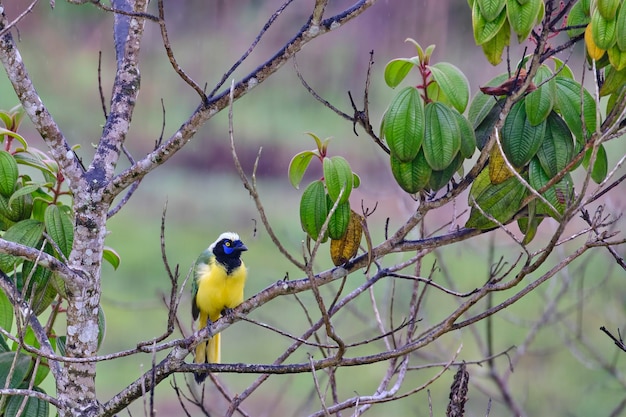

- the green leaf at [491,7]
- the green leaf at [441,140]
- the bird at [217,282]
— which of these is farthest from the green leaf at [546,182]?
the bird at [217,282]

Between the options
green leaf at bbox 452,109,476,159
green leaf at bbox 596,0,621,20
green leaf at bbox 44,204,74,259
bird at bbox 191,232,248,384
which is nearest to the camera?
green leaf at bbox 596,0,621,20

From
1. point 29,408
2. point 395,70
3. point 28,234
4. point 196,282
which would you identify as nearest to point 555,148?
point 395,70

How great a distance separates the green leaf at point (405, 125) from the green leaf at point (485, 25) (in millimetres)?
121

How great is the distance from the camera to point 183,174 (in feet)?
21.0

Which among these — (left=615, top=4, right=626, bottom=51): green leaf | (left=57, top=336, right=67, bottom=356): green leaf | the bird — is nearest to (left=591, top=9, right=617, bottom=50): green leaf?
(left=615, top=4, right=626, bottom=51): green leaf

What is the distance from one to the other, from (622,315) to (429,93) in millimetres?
3220

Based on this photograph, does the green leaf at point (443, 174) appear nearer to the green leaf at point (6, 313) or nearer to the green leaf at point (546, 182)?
the green leaf at point (546, 182)

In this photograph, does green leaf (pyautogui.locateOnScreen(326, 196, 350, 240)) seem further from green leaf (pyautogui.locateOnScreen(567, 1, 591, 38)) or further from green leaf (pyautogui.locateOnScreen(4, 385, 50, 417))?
green leaf (pyautogui.locateOnScreen(4, 385, 50, 417))

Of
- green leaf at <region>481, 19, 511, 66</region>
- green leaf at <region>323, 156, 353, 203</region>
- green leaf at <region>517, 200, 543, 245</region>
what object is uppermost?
green leaf at <region>481, 19, 511, 66</region>

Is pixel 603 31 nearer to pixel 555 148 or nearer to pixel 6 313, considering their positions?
pixel 555 148

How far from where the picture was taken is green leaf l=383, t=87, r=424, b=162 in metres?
1.13

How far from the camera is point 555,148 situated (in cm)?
114

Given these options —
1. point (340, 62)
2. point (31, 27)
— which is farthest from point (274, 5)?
point (31, 27)

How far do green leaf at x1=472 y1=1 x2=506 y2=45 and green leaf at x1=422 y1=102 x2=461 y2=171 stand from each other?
0.11 meters
